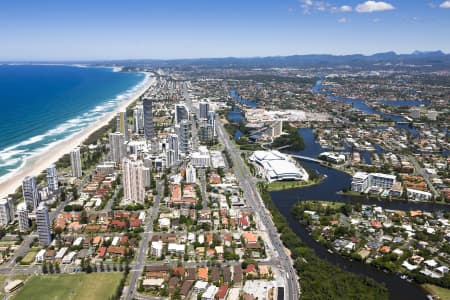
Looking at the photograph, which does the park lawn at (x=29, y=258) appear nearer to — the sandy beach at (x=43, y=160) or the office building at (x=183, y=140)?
the sandy beach at (x=43, y=160)

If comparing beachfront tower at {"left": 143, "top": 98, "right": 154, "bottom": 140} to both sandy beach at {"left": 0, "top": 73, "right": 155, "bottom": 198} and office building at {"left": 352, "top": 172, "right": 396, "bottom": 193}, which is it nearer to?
sandy beach at {"left": 0, "top": 73, "right": 155, "bottom": 198}

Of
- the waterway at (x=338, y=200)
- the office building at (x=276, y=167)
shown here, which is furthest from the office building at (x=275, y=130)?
the office building at (x=276, y=167)

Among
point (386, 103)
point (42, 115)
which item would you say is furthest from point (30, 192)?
point (386, 103)

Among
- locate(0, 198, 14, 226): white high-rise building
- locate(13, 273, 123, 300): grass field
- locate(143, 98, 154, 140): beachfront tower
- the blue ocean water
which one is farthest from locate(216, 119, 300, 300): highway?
the blue ocean water

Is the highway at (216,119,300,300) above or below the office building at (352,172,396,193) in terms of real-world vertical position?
below

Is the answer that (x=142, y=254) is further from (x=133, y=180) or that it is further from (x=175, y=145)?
(x=175, y=145)

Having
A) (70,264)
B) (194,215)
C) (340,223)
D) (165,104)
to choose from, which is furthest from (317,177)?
(165,104)
